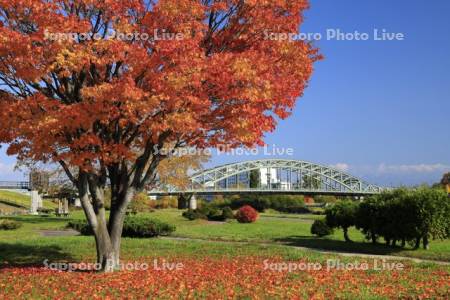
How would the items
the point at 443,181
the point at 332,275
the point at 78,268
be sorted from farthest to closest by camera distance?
the point at 443,181 → the point at 78,268 → the point at 332,275

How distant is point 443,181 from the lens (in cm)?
10738

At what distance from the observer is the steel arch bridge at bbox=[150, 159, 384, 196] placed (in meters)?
123

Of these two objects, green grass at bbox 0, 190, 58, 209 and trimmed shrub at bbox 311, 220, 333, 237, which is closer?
trimmed shrub at bbox 311, 220, 333, 237

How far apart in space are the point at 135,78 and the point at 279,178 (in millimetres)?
126707

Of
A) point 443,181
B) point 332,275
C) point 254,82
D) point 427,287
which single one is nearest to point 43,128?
point 254,82

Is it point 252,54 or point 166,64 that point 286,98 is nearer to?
point 252,54

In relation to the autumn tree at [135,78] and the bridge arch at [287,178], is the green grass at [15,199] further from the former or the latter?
A: the autumn tree at [135,78]

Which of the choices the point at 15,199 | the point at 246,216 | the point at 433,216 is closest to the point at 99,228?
the point at 433,216

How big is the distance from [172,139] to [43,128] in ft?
12.9

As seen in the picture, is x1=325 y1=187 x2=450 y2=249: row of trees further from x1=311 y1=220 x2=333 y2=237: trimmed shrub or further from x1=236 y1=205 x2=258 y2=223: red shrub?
x1=236 y1=205 x2=258 y2=223: red shrub

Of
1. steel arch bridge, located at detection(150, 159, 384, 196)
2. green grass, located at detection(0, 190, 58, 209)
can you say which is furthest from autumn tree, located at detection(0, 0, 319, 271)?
steel arch bridge, located at detection(150, 159, 384, 196)

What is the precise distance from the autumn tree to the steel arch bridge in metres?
101

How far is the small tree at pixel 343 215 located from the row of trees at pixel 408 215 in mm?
568

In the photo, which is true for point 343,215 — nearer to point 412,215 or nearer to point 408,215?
point 408,215
